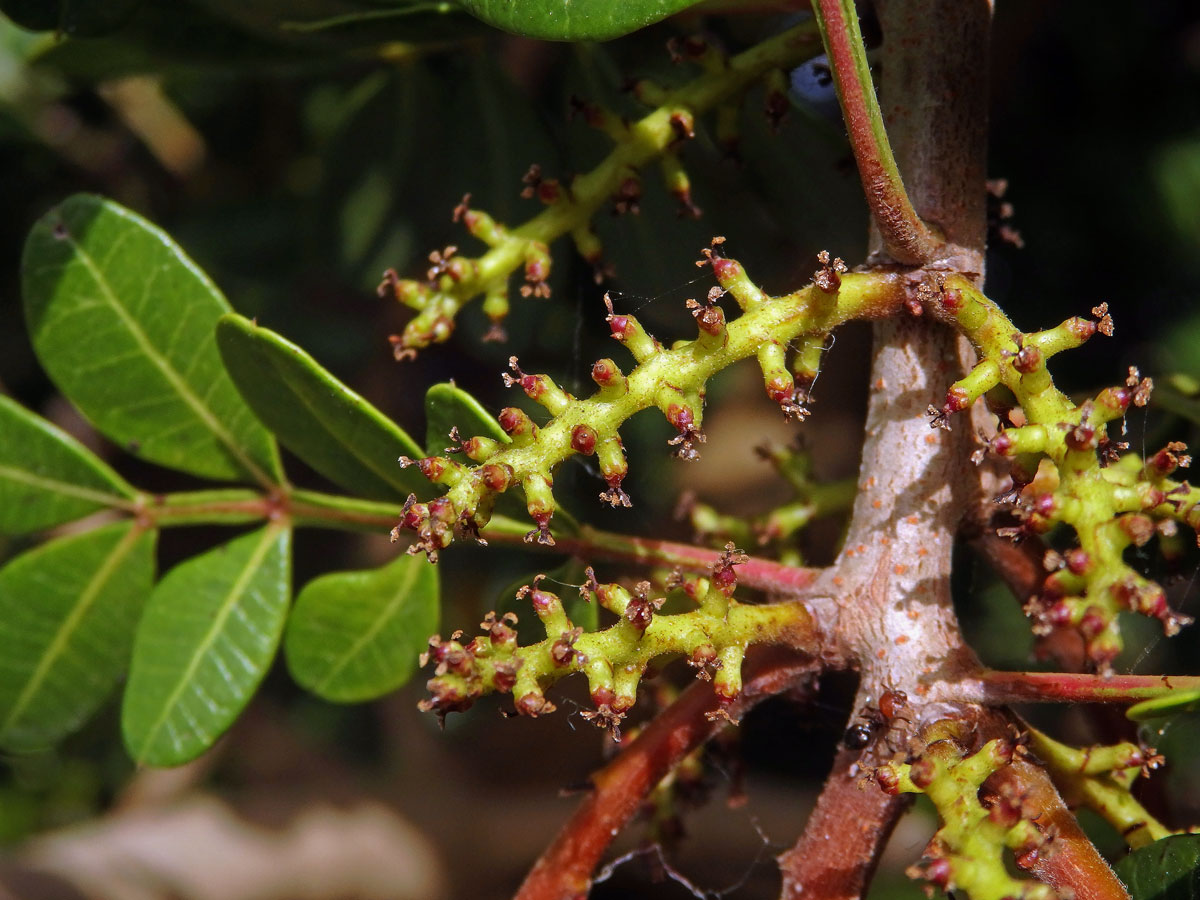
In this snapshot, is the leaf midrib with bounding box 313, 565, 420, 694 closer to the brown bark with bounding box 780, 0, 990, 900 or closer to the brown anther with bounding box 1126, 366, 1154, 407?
the brown bark with bounding box 780, 0, 990, 900

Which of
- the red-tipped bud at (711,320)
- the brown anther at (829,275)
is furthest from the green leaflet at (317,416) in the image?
the brown anther at (829,275)

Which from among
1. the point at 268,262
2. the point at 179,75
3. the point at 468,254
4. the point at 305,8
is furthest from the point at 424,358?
the point at 305,8

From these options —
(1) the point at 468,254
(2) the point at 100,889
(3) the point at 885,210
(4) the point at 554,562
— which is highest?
(1) the point at 468,254

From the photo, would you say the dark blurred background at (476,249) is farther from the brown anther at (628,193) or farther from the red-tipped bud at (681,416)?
the red-tipped bud at (681,416)

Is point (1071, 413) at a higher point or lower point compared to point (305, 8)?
lower

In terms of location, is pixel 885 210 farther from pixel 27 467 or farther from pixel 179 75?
pixel 179 75
